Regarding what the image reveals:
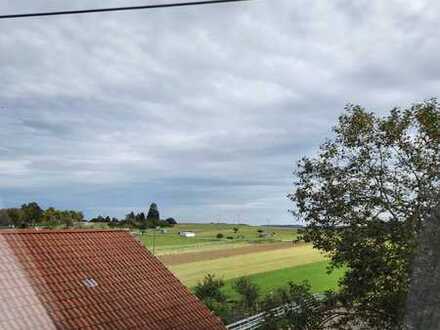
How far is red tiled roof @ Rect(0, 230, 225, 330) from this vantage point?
1620cm

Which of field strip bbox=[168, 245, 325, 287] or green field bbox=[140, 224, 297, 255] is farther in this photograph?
green field bbox=[140, 224, 297, 255]

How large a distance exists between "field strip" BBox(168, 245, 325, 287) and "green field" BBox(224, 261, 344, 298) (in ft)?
4.71

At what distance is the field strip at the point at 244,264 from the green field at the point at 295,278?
4.71ft

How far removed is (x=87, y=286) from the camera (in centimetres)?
1858

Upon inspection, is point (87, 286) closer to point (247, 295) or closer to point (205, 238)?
point (247, 295)

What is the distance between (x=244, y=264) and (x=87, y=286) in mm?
49959

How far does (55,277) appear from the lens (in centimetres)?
1800

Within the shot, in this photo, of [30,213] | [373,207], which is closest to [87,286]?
[373,207]

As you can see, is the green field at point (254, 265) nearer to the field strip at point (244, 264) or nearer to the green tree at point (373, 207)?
the field strip at point (244, 264)

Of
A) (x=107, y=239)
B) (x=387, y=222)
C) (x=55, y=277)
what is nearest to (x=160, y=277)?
(x=107, y=239)

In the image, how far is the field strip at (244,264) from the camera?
181 feet

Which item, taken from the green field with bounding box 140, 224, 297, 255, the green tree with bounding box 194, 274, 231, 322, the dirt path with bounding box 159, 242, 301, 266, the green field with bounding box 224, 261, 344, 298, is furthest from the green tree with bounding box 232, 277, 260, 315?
the green field with bounding box 140, 224, 297, 255

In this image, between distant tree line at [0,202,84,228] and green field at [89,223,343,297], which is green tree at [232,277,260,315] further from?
distant tree line at [0,202,84,228]

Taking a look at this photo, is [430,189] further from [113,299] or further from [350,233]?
[113,299]
